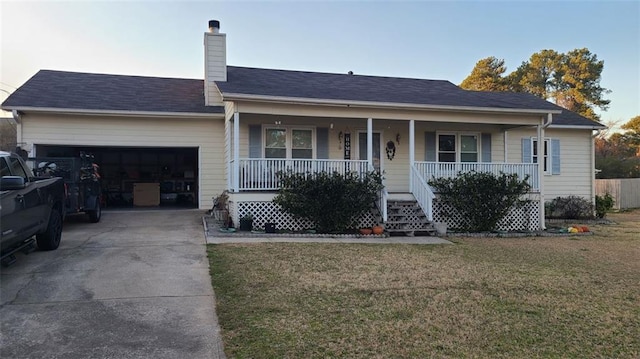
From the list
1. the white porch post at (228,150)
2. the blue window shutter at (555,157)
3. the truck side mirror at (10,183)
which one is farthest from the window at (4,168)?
the blue window shutter at (555,157)

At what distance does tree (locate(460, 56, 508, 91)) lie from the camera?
34969mm

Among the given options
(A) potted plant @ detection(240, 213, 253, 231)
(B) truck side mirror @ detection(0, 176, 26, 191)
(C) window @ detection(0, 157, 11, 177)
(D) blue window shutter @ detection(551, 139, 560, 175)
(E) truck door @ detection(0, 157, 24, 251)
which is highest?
(D) blue window shutter @ detection(551, 139, 560, 175)

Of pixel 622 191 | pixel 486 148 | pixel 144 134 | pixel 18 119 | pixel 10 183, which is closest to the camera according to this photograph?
pixel 10 183

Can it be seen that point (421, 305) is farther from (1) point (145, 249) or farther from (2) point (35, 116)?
(2) point (35, 116)

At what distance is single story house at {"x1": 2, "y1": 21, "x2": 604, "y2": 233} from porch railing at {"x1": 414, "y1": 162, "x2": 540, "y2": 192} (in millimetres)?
33

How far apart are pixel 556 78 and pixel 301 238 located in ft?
111

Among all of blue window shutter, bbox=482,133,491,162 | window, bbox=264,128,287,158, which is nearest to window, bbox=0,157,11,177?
window, bbox=264,128,287,158

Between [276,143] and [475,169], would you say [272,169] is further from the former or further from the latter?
[475,169]

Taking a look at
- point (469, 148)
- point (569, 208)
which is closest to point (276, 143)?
point (469, 148)

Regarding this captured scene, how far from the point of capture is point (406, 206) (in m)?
12.0

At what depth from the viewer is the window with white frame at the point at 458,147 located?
48.9ft

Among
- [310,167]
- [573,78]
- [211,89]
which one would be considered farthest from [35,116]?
[573,78]

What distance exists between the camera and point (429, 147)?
14719 millimetres

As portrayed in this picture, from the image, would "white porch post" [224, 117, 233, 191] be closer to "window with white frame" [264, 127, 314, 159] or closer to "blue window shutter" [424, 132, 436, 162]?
"window with white frame" [264, 127, 314, 159]
